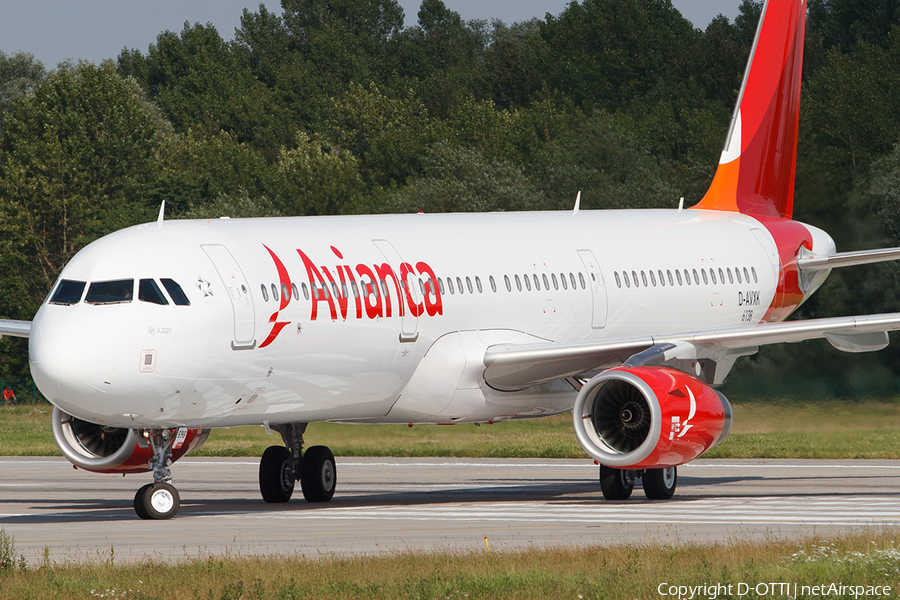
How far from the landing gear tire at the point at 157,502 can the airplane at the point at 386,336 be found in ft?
0.09

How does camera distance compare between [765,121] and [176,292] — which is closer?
[176,292]

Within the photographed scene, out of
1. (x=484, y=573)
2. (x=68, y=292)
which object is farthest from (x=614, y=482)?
(x=484, y=573)

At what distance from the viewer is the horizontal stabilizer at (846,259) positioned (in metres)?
28.1

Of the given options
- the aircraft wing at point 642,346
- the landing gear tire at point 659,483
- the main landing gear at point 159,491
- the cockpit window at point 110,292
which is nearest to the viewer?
the cockpit window at point 110,292

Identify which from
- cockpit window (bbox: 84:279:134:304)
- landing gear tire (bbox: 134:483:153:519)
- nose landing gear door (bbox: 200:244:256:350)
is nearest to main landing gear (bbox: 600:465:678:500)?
nose landing gear door (bbox: 200:244:256:350)

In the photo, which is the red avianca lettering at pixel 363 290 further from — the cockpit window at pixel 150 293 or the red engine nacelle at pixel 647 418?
the red engine nacelle at pixel 647 418

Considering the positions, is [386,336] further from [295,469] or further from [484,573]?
[484,573]

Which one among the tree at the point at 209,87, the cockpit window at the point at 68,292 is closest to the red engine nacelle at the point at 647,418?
the cockpit window at the point at 68,292

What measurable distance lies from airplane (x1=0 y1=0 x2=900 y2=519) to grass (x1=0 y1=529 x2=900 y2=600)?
14.4ft

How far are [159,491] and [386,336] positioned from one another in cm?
402

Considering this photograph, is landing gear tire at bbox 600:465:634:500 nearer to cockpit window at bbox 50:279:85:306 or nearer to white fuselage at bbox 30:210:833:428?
white fuselage at bbox 30:210:833:428

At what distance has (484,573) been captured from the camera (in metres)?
14.2

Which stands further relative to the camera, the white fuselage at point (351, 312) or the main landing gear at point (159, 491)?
the main landing gear at point (159, 491)

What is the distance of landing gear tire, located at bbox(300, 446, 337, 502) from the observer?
80.8 feet
